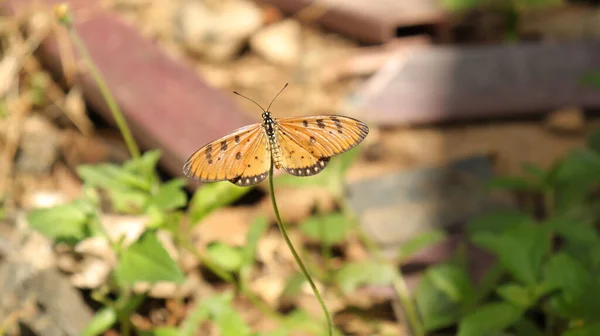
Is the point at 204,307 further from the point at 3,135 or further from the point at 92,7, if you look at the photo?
the point at 92,7

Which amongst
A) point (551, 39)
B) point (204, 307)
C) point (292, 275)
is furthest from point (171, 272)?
point (551, 39)

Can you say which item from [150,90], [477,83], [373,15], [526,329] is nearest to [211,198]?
[526,329]

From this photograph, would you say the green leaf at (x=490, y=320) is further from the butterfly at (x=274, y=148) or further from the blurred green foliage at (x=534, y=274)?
the butterfly at (x=274, y=148)

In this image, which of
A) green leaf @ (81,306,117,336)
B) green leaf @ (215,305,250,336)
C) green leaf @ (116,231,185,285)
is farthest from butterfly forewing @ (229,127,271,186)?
green leaf @ (81,306,117,336)

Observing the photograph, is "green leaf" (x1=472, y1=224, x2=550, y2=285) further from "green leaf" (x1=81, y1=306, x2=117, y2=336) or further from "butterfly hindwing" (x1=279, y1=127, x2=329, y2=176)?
"green leaf" (x1=81, y1=306, x2=117, y2=336)

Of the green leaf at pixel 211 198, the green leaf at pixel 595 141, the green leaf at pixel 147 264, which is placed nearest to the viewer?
the green leaf at pixel 147 264

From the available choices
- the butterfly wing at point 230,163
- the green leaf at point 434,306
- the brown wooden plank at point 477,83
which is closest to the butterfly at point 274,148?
the butterfly wing at point 230,163
